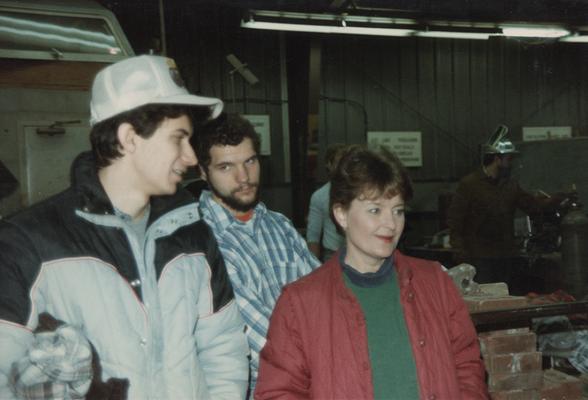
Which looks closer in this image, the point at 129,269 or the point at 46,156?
the point at 129,269

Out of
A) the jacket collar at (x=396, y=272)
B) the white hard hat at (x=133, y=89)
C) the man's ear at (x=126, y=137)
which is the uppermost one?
the white hard hat at (x=133, y=89)

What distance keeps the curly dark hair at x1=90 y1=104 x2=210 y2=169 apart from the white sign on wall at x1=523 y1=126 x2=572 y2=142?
1121 cm

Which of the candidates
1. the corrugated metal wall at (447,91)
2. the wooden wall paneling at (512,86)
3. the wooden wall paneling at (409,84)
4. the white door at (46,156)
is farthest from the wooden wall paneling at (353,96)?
the white door at (46,156)

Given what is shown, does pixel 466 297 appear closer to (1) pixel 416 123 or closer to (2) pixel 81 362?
(2) pixel 81 362

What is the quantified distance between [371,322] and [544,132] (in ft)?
37.0

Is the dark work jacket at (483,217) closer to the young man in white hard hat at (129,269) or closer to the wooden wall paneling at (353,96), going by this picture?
the young man in white hard hat at (129,269)

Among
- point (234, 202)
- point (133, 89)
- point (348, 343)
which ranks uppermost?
point (133, 89)

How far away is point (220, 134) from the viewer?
2236 millimetres

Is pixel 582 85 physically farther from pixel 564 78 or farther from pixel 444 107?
pixel 444 107

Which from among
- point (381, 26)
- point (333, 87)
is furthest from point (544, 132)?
point (381, 26)

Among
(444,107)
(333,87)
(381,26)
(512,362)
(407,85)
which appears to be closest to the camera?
(512,362)

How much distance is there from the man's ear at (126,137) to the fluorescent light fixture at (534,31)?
5.87 meters

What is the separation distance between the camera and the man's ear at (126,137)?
1.62 meters

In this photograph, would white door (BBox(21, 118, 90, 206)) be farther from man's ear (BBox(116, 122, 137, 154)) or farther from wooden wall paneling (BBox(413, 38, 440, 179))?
wooden wall paneling (BBox(413, 38, 440, 179))
